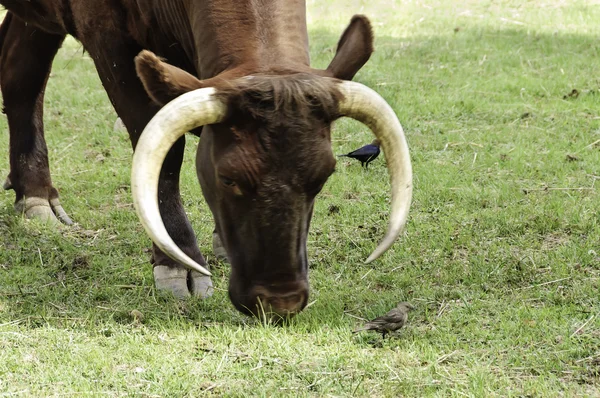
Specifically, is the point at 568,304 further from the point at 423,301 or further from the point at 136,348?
the point at 136,348

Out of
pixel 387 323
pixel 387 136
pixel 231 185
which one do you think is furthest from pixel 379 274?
pixel 231 185

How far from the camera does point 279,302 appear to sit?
409 centimetres

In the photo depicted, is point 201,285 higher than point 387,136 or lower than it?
lower

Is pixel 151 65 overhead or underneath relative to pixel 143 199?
overhead

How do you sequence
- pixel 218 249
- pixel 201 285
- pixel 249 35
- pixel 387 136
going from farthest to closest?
pixel 218 249 < pixel 201 285 < pixel 249 35 < pixel 387 136

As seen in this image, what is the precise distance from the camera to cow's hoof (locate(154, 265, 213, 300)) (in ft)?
16.4

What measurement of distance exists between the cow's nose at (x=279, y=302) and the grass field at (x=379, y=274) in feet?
0.40

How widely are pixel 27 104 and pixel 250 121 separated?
10.6ft

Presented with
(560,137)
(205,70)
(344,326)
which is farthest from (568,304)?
(560,137)

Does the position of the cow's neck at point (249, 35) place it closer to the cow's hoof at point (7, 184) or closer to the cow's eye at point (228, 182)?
the cow's eye at point (228, 182)

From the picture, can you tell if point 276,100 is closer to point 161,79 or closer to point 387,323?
point 161,79

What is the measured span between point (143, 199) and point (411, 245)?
2.23 m

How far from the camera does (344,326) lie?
174 inches

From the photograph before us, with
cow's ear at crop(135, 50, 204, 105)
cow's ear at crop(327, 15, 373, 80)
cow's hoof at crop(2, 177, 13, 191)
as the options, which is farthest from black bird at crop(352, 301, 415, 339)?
cow's hoof at crop(2, 177, 13, 191)
